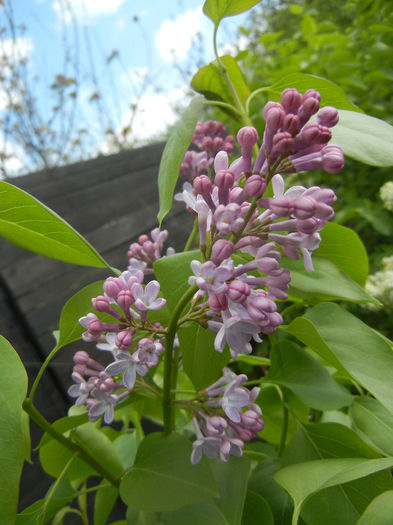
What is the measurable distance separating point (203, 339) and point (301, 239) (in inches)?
5.4

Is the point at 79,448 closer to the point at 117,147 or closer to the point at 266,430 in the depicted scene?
the point at 266,430

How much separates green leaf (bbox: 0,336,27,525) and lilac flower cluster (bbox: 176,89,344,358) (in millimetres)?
152

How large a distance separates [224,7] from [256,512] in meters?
0.60

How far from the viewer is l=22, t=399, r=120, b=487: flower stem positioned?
429 mm

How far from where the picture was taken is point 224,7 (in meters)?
0.54

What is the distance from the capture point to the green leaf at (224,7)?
528mm

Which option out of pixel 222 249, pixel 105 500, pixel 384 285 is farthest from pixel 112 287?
pixel 384 285

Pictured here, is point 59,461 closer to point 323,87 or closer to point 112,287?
point 112,287

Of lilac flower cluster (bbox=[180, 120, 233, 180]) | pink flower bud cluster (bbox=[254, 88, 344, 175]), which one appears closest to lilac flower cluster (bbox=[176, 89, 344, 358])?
pink flower bud cluster (bbox=[254, 88, 344, 175])

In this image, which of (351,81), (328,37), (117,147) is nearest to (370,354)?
(351,81)

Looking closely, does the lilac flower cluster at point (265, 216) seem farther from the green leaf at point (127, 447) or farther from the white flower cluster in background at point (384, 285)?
the white flower cluster in background at point (384, 285)

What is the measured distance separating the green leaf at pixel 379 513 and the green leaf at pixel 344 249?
279mm

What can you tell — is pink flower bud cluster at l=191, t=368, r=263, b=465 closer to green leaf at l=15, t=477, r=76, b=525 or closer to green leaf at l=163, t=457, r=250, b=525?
green leaf at l=163, t=457, r=250, b=525

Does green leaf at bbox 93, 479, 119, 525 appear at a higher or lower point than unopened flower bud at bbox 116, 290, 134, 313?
lower
